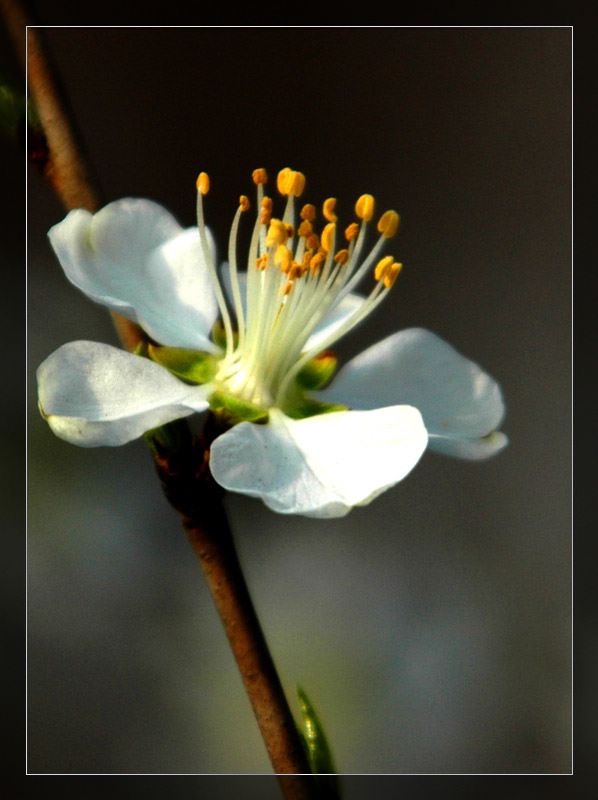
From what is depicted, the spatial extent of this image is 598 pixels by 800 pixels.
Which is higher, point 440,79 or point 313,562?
point 440,79

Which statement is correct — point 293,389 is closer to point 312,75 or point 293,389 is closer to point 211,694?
point 312,75

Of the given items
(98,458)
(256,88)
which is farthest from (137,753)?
(256,88)

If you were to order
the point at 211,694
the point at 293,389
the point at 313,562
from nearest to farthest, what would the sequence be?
the point at 293,389, the point at 211,694, the point at 313,562

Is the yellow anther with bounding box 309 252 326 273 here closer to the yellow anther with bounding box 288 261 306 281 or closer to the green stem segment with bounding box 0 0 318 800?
the yellow anther with bounding box 288 261 306 281

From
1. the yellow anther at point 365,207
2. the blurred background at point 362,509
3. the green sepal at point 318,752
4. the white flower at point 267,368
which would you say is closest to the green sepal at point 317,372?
the white flower at point 267,368

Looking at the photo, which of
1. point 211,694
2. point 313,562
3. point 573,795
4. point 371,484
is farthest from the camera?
point 313,562

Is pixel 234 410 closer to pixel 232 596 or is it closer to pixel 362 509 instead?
pixel 232 596

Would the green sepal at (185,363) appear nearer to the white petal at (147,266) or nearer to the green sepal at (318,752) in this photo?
the white petal at (147,266)
